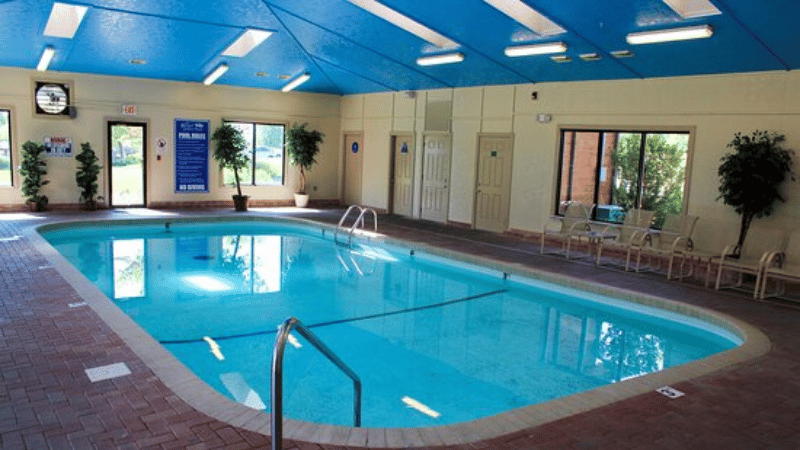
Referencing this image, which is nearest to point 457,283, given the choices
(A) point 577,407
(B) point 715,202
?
(B) point 715,202

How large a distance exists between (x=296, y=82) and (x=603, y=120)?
7.12m

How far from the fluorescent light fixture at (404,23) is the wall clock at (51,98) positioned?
23.9 feet

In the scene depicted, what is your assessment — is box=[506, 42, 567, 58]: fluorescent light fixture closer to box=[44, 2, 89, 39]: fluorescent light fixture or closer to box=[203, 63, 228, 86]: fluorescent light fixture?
box=[203, 63, 228, 86]: fluorescent light fixture

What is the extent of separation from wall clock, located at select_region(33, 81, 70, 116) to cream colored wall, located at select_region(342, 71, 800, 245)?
21.9 feet

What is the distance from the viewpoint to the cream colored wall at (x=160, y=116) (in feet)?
41.3

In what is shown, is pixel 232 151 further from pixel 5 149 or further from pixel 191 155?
pixel 5 149

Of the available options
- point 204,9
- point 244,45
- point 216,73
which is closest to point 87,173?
point 216,73

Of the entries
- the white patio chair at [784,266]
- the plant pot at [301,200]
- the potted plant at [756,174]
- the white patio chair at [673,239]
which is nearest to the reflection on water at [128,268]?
the plant pot at [301,200]

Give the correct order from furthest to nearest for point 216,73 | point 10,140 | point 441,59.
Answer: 1. point 216,73
2. point 10,140
3. point 441,59

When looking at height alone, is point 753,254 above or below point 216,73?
below

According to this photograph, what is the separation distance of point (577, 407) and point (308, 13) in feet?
24.7

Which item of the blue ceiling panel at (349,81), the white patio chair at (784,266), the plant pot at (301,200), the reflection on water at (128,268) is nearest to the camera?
the white patio chair at (784,266)

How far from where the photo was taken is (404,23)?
9.91 metres

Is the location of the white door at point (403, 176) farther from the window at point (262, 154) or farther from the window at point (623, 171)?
the window at point (623, 171)
